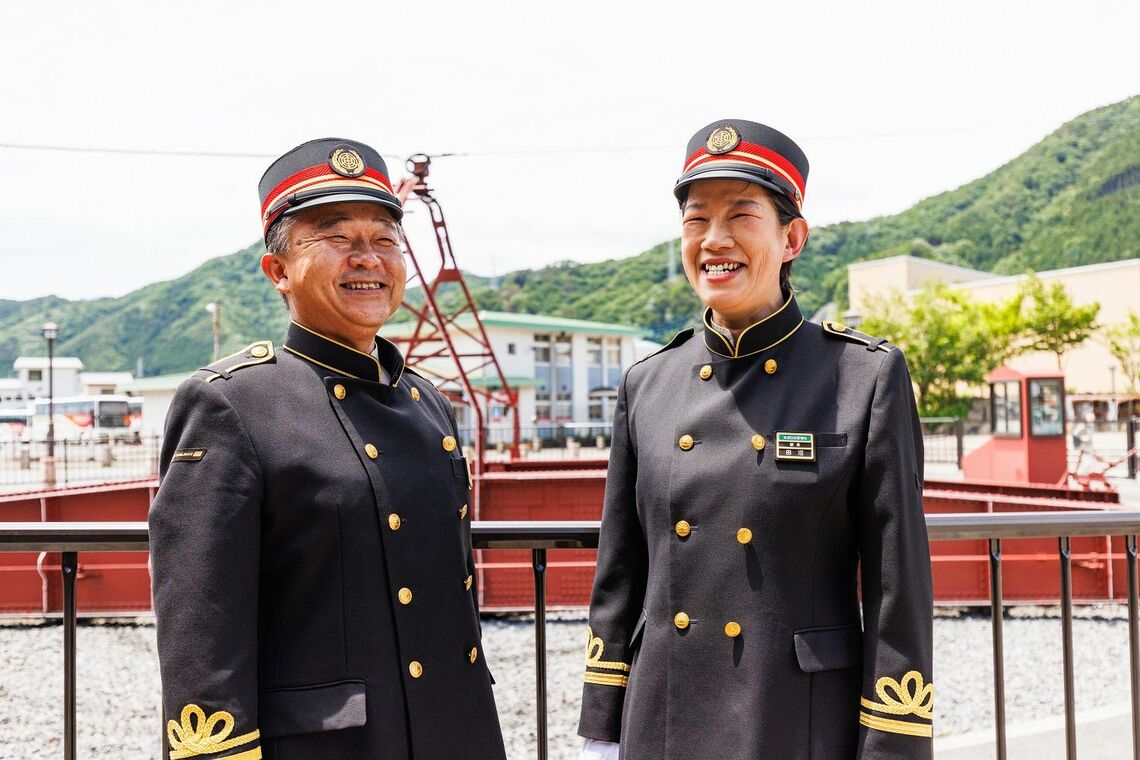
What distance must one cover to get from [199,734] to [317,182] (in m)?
1.12

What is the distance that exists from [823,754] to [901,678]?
0.76 ft

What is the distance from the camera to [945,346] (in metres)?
38.8

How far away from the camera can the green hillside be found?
10394 cm

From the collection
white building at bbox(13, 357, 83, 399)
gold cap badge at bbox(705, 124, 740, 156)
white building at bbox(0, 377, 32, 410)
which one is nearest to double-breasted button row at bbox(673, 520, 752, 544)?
gold cap badge at bbox(705, 124, 740, 156)

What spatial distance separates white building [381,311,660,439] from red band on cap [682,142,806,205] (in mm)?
44272

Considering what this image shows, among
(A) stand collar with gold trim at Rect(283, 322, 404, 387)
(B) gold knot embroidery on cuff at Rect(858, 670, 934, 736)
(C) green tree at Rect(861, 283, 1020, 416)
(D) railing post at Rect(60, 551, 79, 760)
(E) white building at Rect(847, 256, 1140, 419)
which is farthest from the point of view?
(E) white building at Rect(847, 256, 1140, 419)

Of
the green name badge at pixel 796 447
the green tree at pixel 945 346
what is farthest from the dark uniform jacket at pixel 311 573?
the green tree at pixel 945 346

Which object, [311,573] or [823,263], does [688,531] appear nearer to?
[311,573]

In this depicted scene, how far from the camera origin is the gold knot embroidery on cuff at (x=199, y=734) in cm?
153

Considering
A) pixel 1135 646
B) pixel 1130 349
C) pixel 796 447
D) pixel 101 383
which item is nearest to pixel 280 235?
pixel 796 447

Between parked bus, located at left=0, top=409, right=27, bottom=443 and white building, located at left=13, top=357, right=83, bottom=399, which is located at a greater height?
white building, located at left=13, top=357, right=83, bottom=399

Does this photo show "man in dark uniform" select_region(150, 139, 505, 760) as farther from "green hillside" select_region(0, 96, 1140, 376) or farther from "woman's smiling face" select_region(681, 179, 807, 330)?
"green hillside" select_region(0, 96, 1140, 376)

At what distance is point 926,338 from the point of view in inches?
1533

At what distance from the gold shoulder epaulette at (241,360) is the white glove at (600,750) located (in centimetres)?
116
